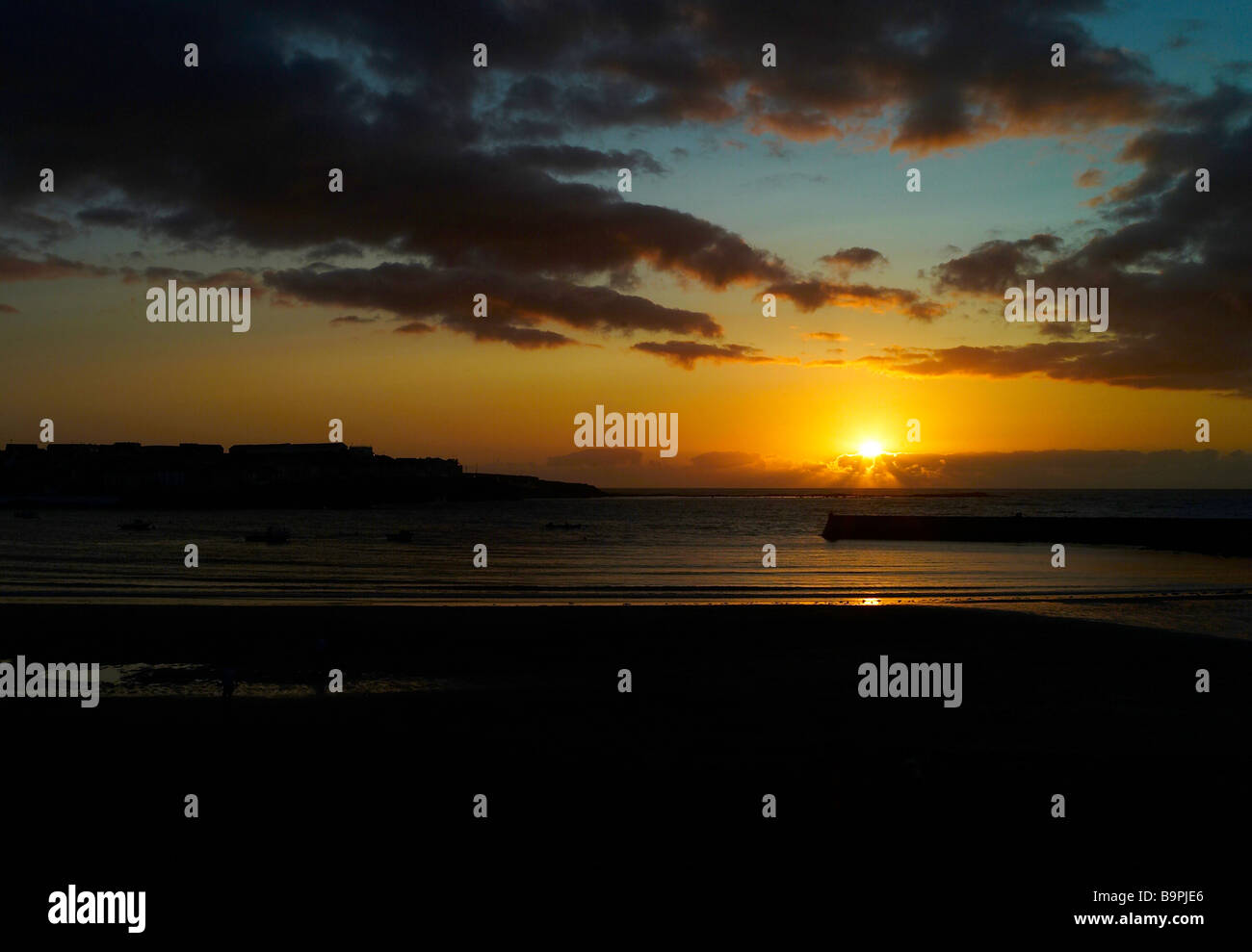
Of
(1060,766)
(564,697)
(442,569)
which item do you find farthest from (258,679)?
(442,569)

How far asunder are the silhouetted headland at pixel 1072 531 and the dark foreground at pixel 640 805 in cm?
6267

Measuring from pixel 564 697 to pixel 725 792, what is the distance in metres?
6.67

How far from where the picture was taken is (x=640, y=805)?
33.0 feet

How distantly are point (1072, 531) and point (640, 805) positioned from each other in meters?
83.9
